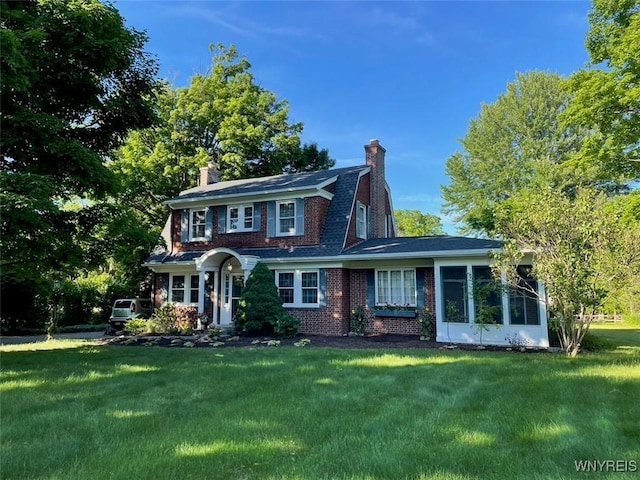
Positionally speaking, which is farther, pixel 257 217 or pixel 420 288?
pixel 257 217

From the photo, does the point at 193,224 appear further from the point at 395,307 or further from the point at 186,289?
the point at 395,307

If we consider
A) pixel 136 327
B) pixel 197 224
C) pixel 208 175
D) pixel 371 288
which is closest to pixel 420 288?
pixel 371 288

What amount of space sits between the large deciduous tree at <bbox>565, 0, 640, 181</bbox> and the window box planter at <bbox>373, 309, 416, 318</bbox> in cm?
856

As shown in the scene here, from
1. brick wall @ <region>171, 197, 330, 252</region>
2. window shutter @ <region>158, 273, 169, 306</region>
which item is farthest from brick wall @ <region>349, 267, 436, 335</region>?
window shutter @ <region>158, 273, 169, 306</region>

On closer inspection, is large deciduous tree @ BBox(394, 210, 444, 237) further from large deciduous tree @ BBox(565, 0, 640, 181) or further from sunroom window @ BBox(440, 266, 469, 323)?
sunroom window @ BBox(440, 266, 469, 323)

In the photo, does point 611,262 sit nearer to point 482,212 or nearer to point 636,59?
point 636,59

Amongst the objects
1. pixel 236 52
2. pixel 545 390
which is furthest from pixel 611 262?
pixel 236 52

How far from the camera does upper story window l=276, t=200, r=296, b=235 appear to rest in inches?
676

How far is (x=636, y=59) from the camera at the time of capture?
1325 centimetres

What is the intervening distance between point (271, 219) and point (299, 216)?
4.24ft

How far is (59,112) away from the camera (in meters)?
10.6

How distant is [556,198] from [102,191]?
1104 cm

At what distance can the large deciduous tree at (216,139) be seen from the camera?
1039 inches

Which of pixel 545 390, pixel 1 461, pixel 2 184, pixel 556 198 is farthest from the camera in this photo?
pixel 556 198
